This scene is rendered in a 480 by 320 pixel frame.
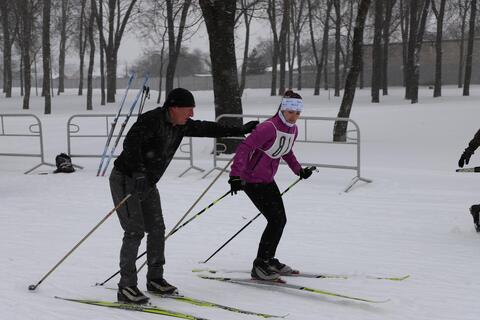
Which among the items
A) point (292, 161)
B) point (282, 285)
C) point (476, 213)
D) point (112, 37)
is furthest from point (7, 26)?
point (282, 285)

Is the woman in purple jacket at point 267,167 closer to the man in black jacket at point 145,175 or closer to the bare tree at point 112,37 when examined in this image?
the man in black jacket at point 145,175

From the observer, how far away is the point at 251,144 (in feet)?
17.0

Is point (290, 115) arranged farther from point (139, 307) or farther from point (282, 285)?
point (139, 307)

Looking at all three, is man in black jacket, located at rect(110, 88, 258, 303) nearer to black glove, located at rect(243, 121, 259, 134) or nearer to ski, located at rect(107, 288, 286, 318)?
ski, located at rect(107, 288, 286, 318)

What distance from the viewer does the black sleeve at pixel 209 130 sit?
508 cm

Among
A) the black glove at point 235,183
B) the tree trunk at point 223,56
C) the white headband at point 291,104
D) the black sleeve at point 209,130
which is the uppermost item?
the tree trunk at point 223,56

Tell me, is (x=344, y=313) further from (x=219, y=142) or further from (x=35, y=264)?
(x=219, y=142)

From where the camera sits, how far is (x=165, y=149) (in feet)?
15.5

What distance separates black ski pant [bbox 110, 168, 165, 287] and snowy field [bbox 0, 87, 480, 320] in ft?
1.29

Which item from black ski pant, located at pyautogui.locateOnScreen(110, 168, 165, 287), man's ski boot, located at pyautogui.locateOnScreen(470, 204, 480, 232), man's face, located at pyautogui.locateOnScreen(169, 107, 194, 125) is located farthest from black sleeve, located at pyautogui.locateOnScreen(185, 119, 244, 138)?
man's ski boot, located at pyautogui.locateOnScreen(470, 204, 480, 232)

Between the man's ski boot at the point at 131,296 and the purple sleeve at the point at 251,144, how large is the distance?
135 centimetres

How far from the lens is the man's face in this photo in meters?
Answer: 4.64

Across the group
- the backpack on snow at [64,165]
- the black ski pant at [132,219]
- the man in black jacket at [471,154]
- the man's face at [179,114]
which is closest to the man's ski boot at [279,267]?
the black ski pant at [132,219]

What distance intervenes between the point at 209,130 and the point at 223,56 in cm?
780
